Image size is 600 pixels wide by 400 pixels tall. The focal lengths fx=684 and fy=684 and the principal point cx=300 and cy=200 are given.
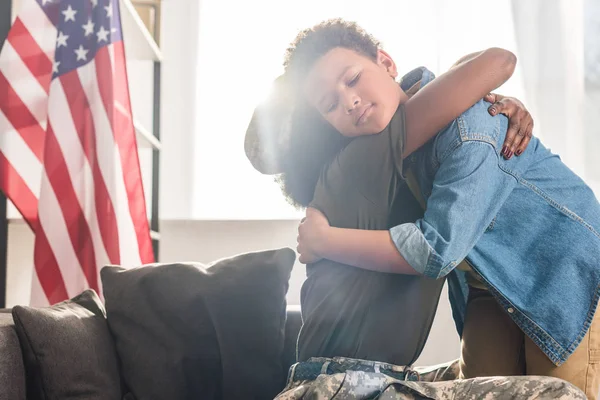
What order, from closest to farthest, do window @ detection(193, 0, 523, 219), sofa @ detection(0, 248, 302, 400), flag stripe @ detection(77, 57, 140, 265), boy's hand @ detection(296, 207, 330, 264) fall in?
1. boy's hand @ detection(296, 207, 330, 264)
2. sofa @ detection(0, 248, 302, 400)
3. flag stripe @ detection(77, 57, 140, 265)
4. window @ detection(193, 0, 523, 219)

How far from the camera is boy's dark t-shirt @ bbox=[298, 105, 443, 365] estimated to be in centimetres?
128

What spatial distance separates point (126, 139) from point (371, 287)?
1.63m

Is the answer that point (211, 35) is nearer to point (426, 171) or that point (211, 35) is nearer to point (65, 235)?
point (65, 235)

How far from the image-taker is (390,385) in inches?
45.4

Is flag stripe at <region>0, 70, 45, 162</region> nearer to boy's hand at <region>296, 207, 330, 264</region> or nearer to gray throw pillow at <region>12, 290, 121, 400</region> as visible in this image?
gray throw pillow at <region>12, 290, 121, 400</region>

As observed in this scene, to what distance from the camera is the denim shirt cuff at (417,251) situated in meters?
1.17

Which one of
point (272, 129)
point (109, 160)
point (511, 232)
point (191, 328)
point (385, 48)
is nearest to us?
point (511, 232)

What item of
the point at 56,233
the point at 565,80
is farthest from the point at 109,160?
the point at 565,80

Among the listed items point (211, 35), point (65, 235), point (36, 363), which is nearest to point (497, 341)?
point (36, 363)

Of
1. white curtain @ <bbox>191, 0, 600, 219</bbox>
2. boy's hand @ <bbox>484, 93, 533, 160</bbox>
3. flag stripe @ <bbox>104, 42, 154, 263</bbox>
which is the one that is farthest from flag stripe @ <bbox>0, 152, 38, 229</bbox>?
boy's hand @ <bbox>484, 93, 533, 160</bbox>

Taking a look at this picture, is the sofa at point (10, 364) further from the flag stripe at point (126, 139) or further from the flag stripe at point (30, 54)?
the flag stripe at point (30, 54)

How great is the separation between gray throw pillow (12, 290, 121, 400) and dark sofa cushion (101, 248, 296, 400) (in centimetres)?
9

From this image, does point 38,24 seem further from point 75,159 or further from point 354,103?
point 354,103

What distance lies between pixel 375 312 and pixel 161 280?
708 millimetres
